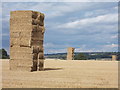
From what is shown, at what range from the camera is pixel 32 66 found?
13.5 meters

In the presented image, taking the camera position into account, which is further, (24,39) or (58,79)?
(24,39)

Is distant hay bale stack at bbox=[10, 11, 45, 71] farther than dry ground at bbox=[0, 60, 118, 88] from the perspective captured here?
Yes

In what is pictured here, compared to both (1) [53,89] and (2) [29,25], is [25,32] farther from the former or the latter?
(1) [53,89]

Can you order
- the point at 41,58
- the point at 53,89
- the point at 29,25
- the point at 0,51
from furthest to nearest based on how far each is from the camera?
the point at 0,51 < the point at 41,58 < the point at 29,25 < the point at 53,89

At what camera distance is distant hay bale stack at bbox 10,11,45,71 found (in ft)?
43.8

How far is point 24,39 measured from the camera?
44.1 feet

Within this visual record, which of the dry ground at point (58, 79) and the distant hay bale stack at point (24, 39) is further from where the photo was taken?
the distant hay bale stack at point (24, 39)

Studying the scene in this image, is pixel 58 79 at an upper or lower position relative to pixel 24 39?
lower

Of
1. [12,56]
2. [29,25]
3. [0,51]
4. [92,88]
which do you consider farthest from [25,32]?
[0,51]

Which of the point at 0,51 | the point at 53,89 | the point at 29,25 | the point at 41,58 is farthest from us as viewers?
the point at 0,51

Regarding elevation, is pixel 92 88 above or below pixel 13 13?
below

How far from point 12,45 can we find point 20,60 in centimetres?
87

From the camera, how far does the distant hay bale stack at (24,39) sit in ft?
43.8

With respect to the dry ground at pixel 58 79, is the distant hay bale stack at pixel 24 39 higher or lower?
higher
